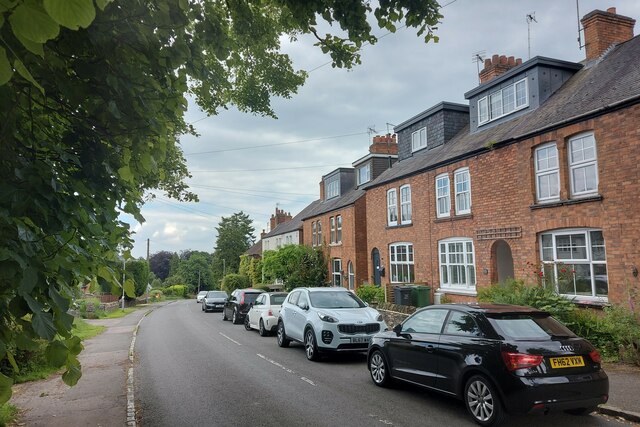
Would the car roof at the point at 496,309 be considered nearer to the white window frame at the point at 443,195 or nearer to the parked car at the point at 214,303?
the white window frame at the point at 443,195

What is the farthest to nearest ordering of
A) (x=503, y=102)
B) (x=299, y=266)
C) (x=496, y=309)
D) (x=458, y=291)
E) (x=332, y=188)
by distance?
1. (x=332, y=188)
2. (x=299, y=266)
3. (x=458, y=291)
4. (x=503, y=102)
5. (x=496, y=309)

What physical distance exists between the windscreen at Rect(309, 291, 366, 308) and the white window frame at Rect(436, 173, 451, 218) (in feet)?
23.8

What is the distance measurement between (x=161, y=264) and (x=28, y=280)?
120 m

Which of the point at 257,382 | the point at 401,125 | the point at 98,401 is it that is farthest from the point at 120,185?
the point at 401,125

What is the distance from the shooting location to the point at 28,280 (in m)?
2.33

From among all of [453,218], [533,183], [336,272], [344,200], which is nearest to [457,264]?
[453,218]

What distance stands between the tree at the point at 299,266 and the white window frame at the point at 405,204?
11064 mm

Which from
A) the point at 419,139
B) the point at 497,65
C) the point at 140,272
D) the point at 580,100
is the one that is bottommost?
the point at 140,272

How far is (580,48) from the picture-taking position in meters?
16.5

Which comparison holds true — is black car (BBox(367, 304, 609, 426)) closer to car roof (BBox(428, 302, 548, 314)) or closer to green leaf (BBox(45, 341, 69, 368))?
car roof (BBox(428, 302, 548, 314))

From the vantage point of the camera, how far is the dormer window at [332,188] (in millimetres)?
33784

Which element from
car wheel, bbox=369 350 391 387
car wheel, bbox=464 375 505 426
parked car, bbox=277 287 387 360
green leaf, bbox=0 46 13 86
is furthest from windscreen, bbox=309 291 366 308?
green leaf, bbox=0 46 13 86

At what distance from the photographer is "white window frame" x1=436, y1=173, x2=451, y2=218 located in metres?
18.0

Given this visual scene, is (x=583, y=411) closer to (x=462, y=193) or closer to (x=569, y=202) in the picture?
(x=569, y=202)
